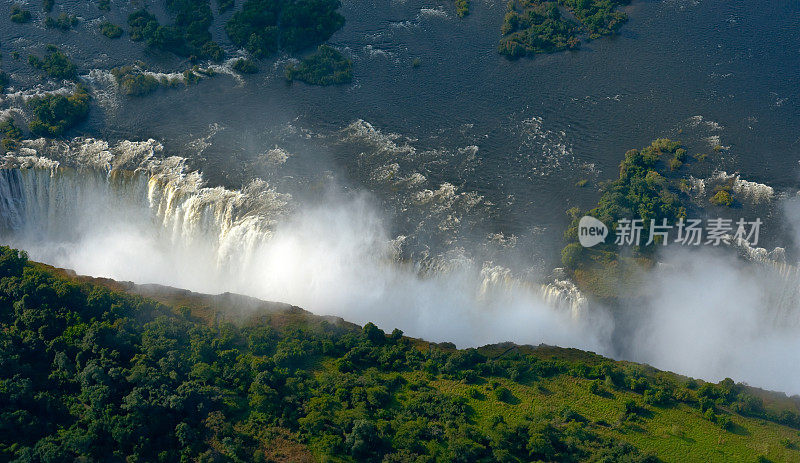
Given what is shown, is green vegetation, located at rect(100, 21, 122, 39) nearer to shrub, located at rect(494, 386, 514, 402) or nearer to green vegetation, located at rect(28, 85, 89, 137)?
green vegetation, located at rect(28, 85, 89, 137)

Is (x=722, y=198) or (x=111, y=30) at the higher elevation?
(x=111, y=30)

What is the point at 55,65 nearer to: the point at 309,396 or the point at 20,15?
the point at 20,15

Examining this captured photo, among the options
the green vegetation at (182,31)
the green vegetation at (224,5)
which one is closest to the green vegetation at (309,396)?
the green vegetation at (182,31)

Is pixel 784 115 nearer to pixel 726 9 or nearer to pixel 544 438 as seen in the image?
pixel 726 9

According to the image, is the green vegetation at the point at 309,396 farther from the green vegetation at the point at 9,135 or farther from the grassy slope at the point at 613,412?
the green vegetation at the point at 9,135

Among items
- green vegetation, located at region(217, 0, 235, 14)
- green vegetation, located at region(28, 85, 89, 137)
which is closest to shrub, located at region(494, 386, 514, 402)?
green vegetation, located at region(28, 85, 89, 137)

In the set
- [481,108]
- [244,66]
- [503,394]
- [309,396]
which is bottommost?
[309,396]

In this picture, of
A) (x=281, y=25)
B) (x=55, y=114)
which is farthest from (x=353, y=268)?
(x=281, y=25)
